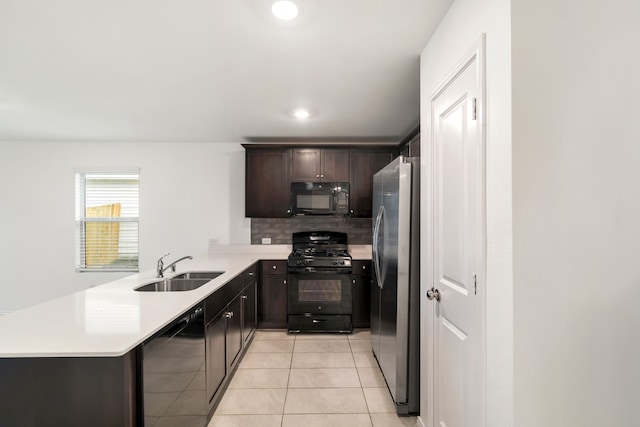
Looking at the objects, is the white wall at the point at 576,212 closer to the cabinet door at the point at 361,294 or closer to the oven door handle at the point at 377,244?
the oven door handle at the point at 377,244

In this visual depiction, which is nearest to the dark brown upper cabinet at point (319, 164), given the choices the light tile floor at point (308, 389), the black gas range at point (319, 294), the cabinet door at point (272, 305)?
the black gas range at point (319, 294)

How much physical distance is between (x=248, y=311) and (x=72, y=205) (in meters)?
3.14

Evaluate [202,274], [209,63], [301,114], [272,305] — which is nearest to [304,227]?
[272,305]

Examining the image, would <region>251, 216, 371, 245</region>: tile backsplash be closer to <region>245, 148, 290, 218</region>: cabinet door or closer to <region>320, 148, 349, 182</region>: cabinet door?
<region>245, 148, 290, 218</region>: cabinet door

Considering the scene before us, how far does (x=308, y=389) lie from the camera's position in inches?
95.5

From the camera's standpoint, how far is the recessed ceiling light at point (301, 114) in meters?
3.05

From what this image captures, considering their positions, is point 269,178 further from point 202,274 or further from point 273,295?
point 202,274

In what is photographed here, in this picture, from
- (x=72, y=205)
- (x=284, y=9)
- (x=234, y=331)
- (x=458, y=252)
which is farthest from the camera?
(x=72, y=205)

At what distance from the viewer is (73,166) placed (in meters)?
4.25

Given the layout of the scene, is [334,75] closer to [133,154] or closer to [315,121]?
[315,121]

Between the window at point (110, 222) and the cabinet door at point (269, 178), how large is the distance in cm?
170

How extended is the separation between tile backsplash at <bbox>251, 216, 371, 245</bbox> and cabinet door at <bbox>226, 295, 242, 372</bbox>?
59.7 inches

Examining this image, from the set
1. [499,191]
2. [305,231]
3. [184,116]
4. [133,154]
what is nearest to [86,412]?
[499,191]

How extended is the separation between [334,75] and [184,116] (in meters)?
1.83
